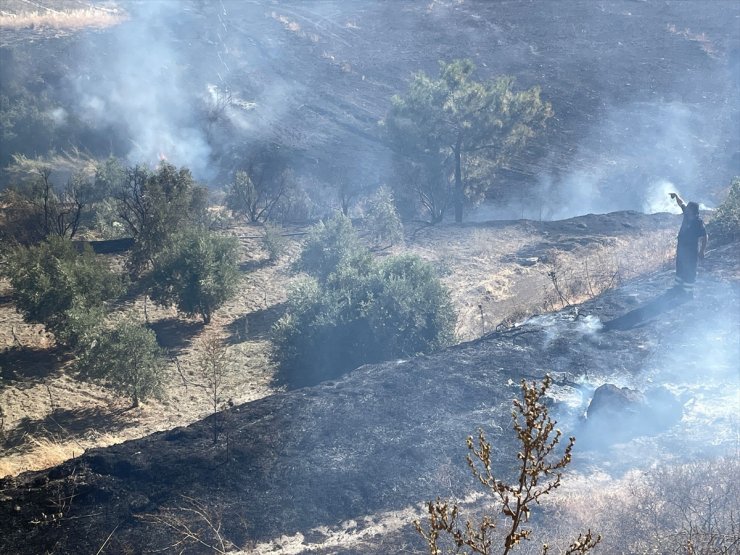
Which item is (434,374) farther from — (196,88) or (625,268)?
(196,88)

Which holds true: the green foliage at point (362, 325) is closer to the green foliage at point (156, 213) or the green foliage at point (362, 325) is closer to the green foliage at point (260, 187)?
the green foliage at point (156, 213)

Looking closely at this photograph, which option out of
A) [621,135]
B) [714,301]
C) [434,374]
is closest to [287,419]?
[434,374]

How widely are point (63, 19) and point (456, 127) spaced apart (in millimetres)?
26432

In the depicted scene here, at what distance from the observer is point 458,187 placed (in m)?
24.2

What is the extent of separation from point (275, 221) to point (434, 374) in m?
12.7

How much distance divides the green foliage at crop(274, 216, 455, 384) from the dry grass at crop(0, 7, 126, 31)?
96.8ft

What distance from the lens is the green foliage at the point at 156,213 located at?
1792 centimetres

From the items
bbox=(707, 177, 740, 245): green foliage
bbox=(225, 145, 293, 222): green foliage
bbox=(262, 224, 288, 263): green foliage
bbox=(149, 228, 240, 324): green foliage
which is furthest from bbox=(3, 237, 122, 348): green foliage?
bbox=(707, 177, 740, 245): green foliage

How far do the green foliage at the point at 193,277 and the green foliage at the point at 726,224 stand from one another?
1309 cm

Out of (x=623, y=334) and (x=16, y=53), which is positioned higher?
(x=16, y=53)

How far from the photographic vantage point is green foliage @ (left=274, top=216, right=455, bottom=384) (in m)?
14.3

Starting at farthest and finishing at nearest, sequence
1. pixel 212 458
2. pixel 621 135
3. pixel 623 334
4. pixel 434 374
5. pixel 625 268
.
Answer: pixel 621 135, pixel 625 268, pixel 623 334, pixel 434 374, pixel 212 458

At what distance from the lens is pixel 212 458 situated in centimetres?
982

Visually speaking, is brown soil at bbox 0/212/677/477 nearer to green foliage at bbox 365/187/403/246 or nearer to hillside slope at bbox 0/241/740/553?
green foliage at bbox 365/187/403/246
